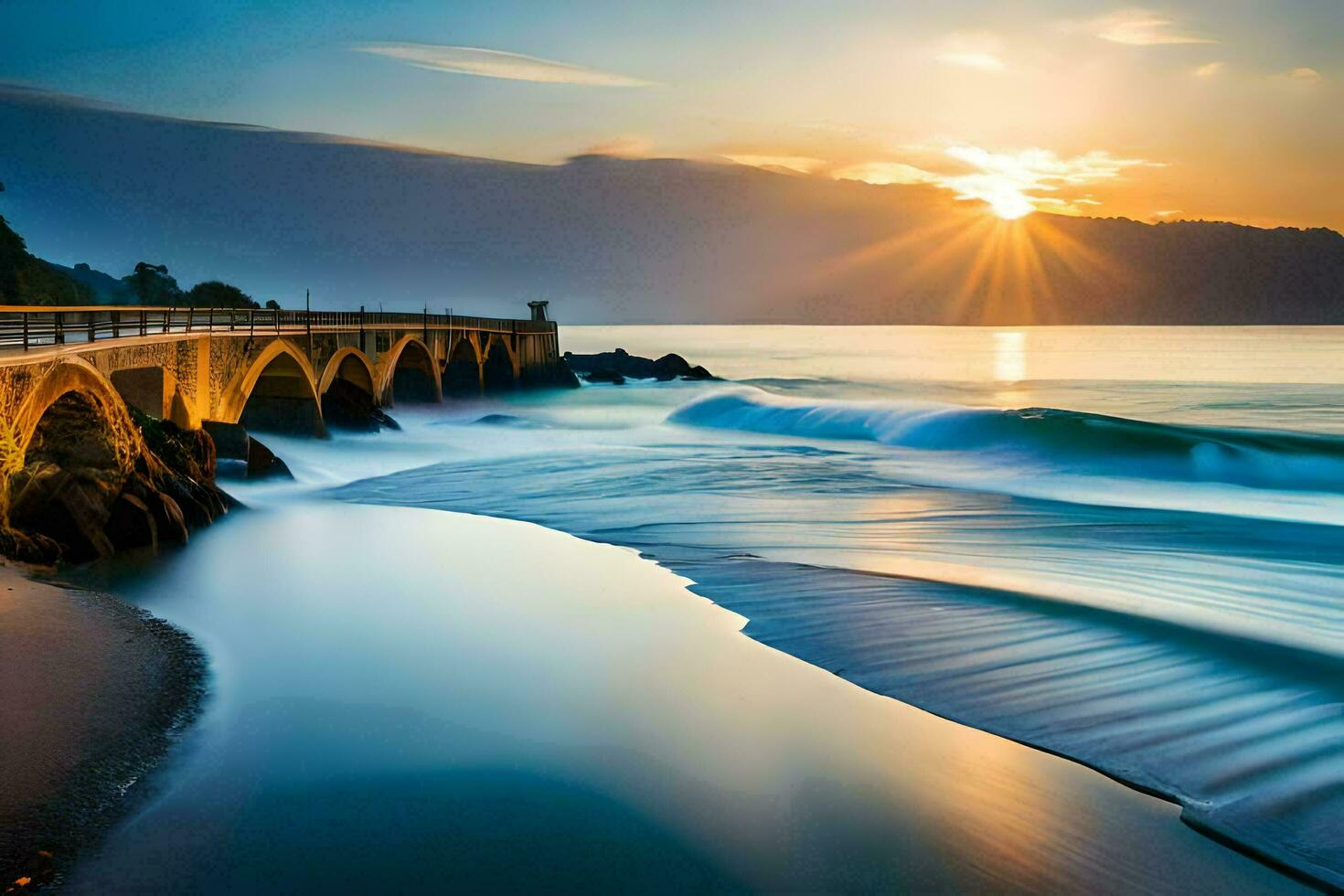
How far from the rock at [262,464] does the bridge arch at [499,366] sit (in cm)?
4545

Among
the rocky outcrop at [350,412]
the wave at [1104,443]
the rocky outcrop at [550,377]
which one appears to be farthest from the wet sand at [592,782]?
the rocky outcrop at [550,377]

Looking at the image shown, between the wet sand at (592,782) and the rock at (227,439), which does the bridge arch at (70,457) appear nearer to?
the wet sand at (592,782)

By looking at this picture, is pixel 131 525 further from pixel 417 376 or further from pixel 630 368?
pixel 630 368

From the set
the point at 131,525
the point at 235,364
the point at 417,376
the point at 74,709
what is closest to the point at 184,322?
the point at 235,364

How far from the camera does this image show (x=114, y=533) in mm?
15672

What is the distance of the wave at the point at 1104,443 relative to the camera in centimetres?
3294

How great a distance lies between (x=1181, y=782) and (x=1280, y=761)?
1.10m

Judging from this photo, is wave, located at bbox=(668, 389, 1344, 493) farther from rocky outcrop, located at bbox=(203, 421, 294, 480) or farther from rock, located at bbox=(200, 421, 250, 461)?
rock, located at bbox=(200, 421, 250, 461)

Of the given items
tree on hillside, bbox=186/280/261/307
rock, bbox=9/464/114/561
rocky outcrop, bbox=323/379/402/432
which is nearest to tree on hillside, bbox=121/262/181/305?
tree on hillside, bbox=186/280/261/307

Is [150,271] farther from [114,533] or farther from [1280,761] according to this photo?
[1280,761]

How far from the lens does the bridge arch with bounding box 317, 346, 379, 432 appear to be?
3831cm

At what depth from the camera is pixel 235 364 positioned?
27.3 m

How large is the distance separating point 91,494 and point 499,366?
57.8 meters

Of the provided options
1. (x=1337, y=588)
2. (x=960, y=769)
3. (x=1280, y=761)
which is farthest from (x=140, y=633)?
(x=1337, y=588)
